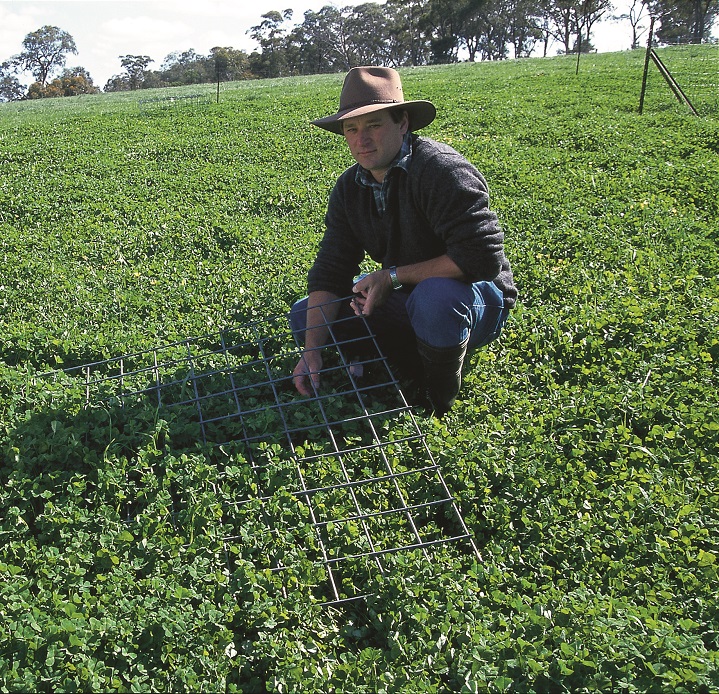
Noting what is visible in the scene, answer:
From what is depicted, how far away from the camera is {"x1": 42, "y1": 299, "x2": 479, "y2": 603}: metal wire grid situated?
2.90 metres

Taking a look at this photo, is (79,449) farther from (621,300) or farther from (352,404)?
(621,300)

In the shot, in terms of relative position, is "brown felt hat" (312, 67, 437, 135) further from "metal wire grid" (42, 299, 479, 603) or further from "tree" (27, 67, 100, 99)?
"tree" (27, 67, 100, 99)

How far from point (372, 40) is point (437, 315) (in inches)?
3637

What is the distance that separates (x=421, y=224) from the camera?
147 inches

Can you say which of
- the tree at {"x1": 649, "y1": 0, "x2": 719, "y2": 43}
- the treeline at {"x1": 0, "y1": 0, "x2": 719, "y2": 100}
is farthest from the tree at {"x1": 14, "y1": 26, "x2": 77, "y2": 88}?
the tree at {"x1": 649, "y1": 0, "x2": 719, "y2": 43}

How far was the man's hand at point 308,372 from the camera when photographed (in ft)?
12.9

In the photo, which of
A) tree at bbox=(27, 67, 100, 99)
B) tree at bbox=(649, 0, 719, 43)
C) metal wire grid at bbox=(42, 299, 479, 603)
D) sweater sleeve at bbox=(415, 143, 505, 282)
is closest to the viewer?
metal wire grid at bbox=(42, 299, 479, 603)

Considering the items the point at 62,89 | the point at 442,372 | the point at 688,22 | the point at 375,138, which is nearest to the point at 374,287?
the point at 442,372

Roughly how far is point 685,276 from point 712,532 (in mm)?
2988

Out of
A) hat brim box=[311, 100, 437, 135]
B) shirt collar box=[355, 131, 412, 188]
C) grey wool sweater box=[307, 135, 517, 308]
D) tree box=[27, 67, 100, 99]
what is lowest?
grey wool sweater box=[307, 135, 517, 308]

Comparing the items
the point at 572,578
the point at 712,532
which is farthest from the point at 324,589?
the point at 712,532

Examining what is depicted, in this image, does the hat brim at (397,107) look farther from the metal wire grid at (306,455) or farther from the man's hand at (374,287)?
the metal wire grid at (306,455)

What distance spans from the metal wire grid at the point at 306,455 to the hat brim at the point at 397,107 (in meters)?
1.11

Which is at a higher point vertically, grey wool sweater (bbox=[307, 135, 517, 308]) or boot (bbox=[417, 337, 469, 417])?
grey wool sweater (bbox=[307, 135, 517, 308])
